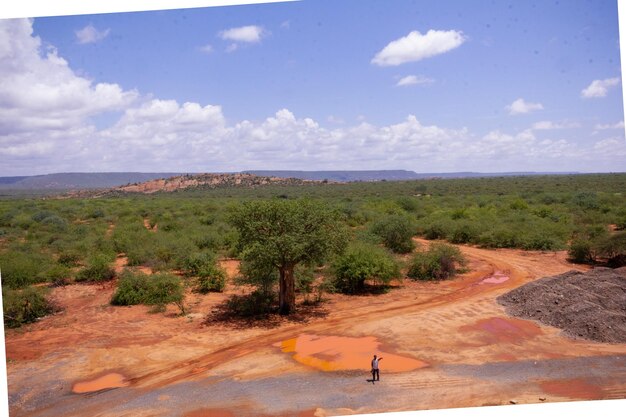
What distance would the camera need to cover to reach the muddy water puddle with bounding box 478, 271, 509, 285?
21406 millimetres

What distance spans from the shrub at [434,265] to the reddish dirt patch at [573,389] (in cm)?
1165

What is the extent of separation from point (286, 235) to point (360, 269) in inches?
217

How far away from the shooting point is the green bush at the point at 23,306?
1722 centimetres

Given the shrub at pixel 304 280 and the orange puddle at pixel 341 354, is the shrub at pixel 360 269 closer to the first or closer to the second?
the shrub at pixel 304 280

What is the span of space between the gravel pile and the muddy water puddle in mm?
2808

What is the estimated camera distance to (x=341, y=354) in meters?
13.2

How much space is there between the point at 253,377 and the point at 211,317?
598 cm

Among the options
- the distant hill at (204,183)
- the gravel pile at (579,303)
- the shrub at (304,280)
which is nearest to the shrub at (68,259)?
the shrub at (304,280)

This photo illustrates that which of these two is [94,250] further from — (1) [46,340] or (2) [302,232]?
(2) [302,232]

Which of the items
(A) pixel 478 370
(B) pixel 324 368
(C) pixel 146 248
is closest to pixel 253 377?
(B) pixel 324 368

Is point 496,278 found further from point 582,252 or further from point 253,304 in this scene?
point 253,304

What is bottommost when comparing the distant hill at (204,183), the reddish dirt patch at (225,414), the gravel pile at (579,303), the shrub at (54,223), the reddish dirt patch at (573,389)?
the reddish dirt patch at (225,414)

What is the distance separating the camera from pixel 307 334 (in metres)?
15.0

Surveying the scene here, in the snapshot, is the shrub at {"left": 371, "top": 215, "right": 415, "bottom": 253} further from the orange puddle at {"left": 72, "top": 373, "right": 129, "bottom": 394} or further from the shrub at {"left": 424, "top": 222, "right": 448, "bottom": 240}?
the orange puddle at {"left": 72, "top": 373, "right": 129, "bottom": 394}
